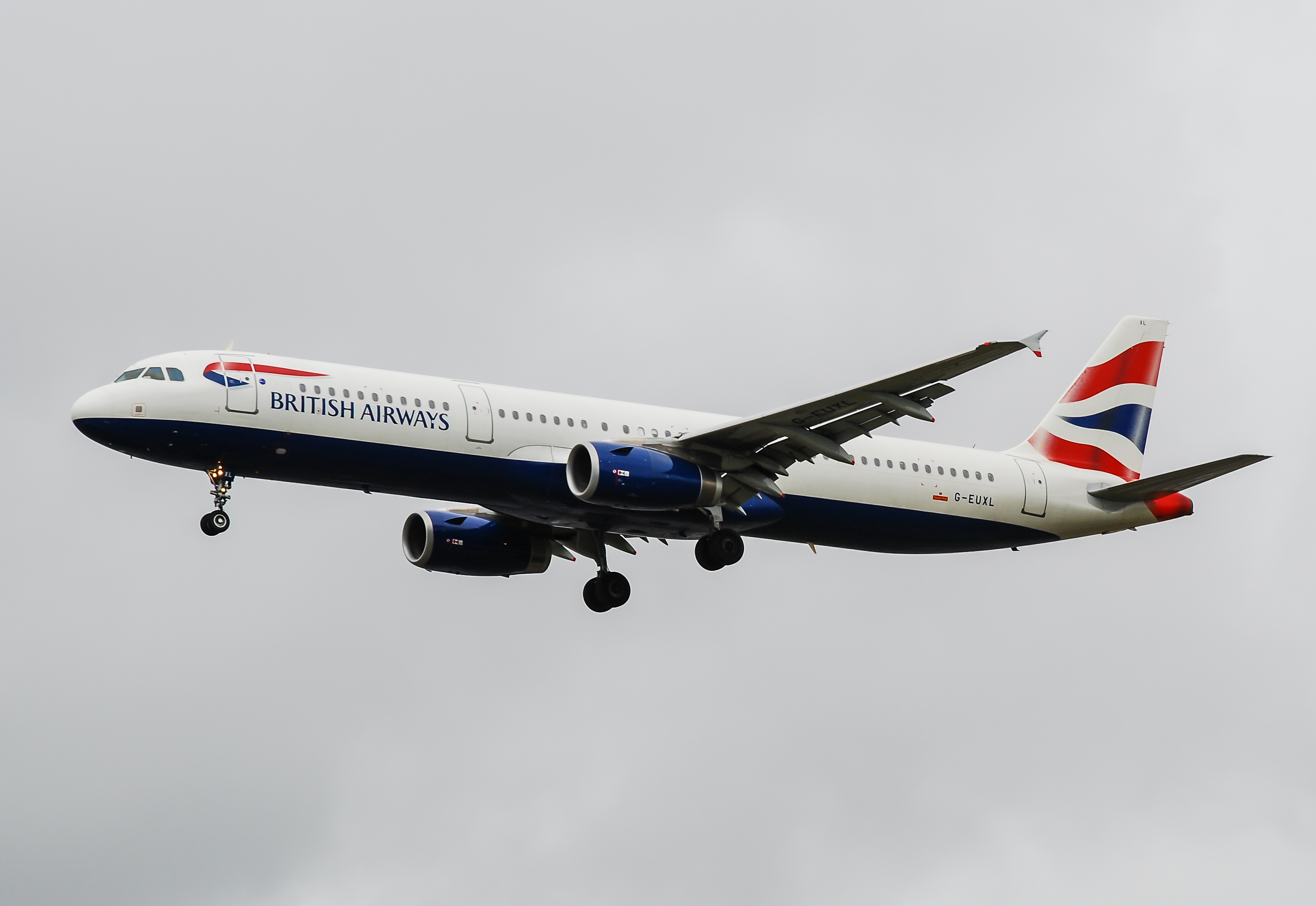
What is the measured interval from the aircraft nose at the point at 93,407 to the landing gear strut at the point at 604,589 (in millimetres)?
13210

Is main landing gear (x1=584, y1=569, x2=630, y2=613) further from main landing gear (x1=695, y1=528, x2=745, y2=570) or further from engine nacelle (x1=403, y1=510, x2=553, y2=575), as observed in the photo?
main landing gear (x1=695, y1=528, x2=745, y2=570)

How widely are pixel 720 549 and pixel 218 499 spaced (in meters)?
11.6

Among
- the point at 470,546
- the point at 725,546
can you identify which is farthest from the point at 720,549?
the point at 470,546

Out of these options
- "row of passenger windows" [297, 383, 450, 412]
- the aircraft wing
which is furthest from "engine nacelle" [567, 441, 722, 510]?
"row of passenger windows" [297, 383, 450, 412]

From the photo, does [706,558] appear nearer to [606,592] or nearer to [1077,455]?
[606,592]

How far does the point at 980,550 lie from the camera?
4591 centimetres

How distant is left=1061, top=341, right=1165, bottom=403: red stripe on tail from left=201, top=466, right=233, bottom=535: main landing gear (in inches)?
923

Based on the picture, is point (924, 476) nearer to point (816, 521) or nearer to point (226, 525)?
point (816, 521)

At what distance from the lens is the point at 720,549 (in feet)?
136

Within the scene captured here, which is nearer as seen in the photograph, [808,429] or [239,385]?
[239,385]

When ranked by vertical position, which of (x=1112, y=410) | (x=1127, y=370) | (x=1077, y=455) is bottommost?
(x=1077, y=455)

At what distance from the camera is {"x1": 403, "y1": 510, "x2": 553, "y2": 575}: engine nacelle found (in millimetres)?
45125

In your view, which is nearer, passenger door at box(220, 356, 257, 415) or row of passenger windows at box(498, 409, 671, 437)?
passenger door at box(220, 356, 257, 415)

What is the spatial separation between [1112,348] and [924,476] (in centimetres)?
875
